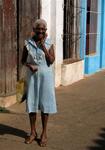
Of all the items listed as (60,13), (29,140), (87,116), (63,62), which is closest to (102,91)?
(63,62)

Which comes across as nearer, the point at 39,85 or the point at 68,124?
the point at 39,85

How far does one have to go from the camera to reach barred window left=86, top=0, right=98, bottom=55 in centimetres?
1396

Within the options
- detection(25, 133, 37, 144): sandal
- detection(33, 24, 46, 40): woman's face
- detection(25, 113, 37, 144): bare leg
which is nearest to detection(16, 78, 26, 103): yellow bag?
detection(25, 113, 37, 144): bare leg

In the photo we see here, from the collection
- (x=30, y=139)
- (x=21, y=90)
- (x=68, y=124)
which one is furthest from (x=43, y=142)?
(x=68, y=124)

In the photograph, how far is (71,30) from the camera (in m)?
12.1

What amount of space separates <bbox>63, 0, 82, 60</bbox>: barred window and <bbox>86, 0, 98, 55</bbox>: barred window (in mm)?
1467

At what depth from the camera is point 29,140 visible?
643cm

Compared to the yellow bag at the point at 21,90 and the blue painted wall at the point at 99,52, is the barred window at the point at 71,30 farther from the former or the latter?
the yellow bag at the point at 21,90

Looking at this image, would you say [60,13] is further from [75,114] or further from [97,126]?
[97,126]

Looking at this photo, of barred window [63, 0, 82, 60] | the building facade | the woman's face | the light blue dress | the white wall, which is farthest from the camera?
barred window [63, 0, 82, 60]

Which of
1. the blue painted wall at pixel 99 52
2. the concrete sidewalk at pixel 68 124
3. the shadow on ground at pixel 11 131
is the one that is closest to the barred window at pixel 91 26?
the blue painted wall at pixel 99 52

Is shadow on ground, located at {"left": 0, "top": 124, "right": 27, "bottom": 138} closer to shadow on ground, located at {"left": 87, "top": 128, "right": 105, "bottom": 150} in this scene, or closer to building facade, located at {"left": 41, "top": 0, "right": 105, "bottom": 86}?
shadow on ground, located at {"left": 87, "top": 128, "right": 105, "bottom": 150}

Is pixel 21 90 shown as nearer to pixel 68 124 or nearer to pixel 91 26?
pixel 68 124

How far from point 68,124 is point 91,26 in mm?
7052
